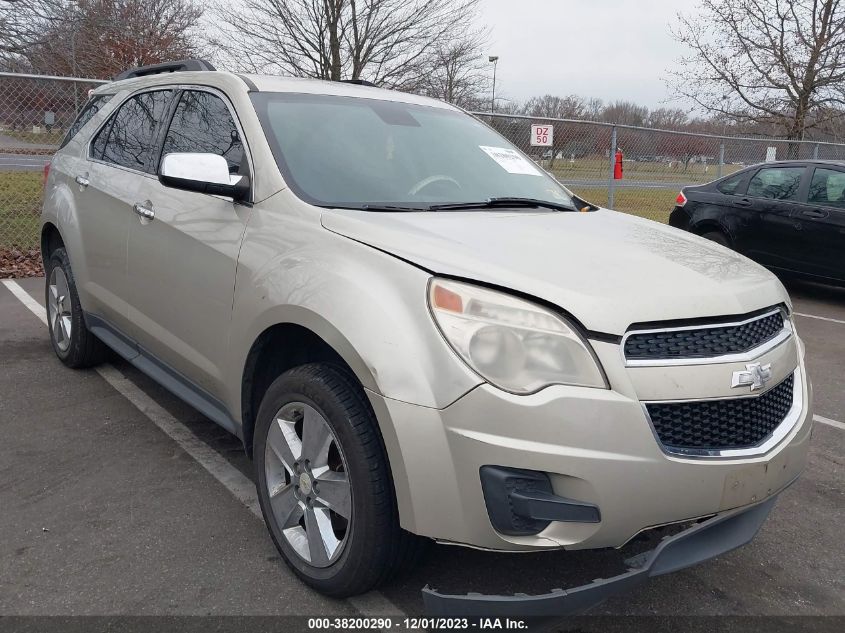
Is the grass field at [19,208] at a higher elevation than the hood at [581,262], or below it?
below

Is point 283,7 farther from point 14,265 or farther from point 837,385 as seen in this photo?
point 837,385

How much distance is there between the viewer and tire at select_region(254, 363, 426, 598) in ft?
7.31

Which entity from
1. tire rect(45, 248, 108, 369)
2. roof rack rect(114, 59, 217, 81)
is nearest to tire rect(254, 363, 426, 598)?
roof rack rect(114, 59, 217, 81)

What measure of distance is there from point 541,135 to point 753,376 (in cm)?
913

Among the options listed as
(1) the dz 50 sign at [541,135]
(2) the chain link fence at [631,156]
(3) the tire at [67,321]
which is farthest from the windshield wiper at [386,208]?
(1) the dz 50 sign at [541,135]

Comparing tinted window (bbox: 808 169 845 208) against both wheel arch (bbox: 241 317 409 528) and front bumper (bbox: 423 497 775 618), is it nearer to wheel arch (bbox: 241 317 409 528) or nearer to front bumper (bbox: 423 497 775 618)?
front bumper (bbox: 423 497 775 618)

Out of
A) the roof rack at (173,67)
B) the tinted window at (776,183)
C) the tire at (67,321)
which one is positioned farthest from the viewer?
the tinted window at (776,183)

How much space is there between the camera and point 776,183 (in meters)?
8.54

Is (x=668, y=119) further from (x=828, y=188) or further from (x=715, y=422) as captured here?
(x=715, y=422)

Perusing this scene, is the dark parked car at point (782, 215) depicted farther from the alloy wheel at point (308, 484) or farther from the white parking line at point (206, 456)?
the alloy wheel at point (308, 484)

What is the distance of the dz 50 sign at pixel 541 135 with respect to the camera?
35.5ft

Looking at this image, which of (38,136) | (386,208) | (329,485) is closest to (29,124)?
(38,136)

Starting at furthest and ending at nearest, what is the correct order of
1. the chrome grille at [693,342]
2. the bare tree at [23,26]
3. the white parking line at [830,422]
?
the bare tree at [23,26] → the white parking line at [830,422] → the chrome grille at [693,342]

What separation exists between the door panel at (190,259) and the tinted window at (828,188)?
701 cm
